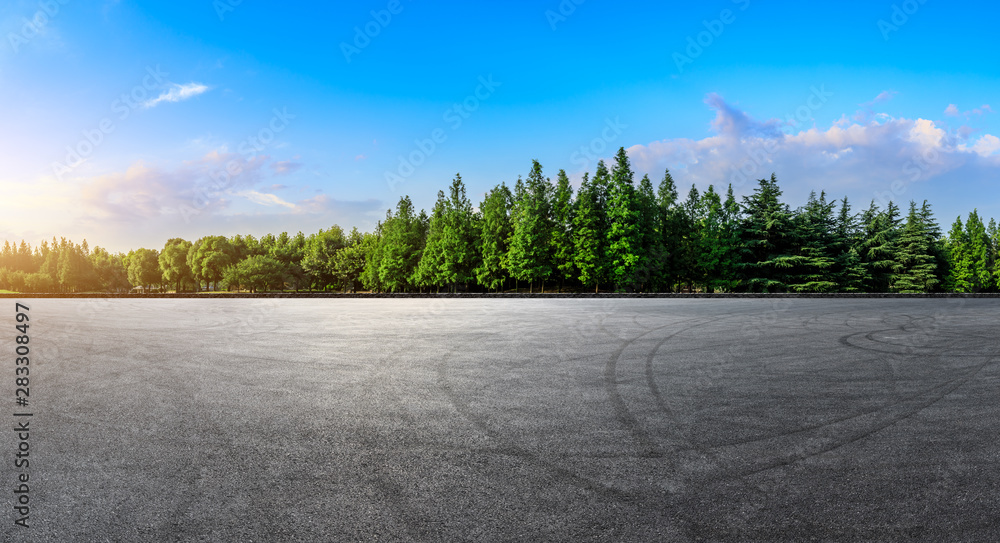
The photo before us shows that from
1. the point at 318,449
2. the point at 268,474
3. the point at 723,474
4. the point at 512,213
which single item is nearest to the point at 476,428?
the point at 318,449

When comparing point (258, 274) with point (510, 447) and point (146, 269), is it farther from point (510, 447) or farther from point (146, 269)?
point (510, 447)

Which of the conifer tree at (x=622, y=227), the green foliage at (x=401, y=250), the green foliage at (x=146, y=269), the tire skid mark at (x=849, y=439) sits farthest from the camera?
the green foliage at (x=146, y=269)

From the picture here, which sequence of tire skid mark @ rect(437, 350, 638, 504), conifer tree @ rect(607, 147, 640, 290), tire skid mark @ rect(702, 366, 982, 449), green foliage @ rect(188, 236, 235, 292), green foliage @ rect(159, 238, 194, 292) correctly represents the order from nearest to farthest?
tire skid mark @ rect(437, 350, 638, 504)
tire skid mark @ rect(702, 366, 982, 449)
conifer tree @ rect(607, 147, 640, 290)
green foliage @ rect(188, 236, 235, 292)
green foliage @ rect(159, 238, 194, 292)

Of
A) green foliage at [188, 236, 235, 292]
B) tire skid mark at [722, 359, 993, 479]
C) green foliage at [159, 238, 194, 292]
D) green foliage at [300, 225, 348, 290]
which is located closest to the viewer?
tire skid mark at [722, 359, 993, 479]

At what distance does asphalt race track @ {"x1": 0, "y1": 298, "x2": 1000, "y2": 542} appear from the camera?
300 centimetres

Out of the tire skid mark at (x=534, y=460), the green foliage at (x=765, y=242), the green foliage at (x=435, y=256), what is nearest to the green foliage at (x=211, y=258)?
the green foliage at (x=435, y=256)

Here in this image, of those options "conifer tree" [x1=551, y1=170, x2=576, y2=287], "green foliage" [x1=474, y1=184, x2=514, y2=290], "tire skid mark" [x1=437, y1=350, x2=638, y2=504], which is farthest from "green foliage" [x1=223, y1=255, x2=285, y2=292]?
"tire skid mark" [x1=437, y1=350, x2=638, y2=504]

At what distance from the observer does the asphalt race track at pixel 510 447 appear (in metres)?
3.00

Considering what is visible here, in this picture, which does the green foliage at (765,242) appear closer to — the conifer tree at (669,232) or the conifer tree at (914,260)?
the conifer tree at (669,232)

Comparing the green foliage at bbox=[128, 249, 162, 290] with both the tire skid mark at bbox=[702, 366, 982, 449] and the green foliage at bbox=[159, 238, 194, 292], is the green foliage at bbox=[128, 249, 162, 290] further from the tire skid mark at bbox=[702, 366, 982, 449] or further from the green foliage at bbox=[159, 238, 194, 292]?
the tire skid mark at bbox=[702, 366, 982, 449]

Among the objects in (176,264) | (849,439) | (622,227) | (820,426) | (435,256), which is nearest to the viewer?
(849,439)

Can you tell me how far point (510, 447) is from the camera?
4.23m

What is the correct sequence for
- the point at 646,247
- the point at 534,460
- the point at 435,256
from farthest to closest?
the point at 435,256 → the point at 646,247 → the point at 534,460

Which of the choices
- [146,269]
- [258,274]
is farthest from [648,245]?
[146,269]
